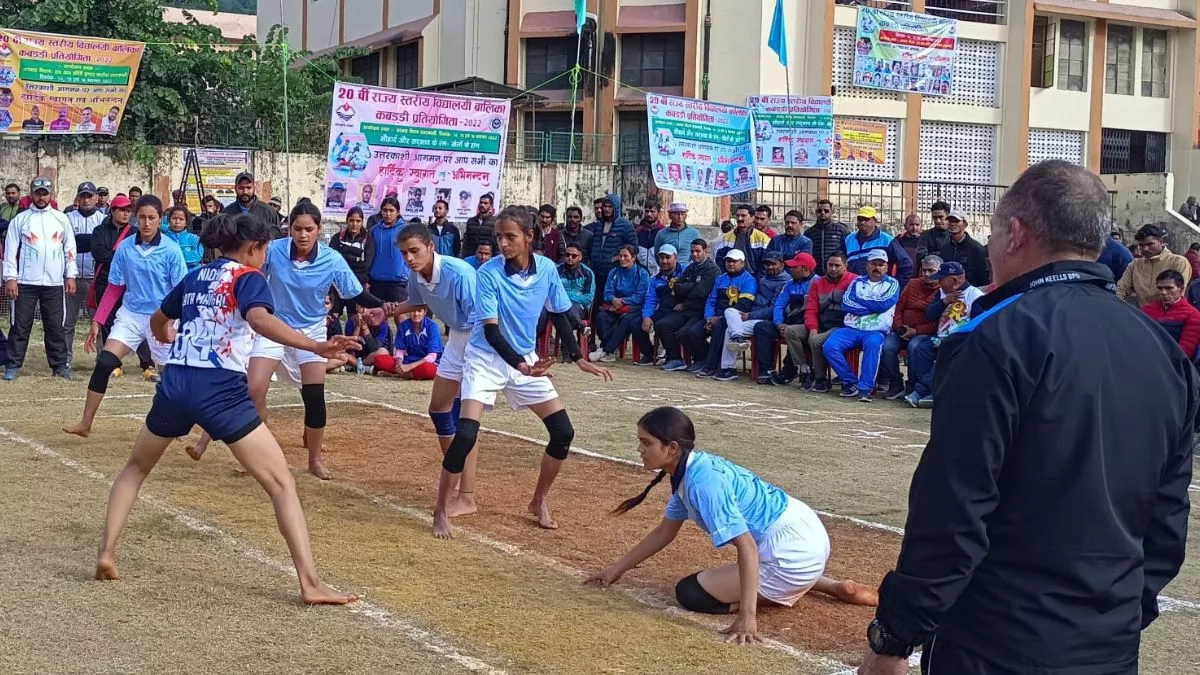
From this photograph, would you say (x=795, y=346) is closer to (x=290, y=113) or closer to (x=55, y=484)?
(x=55, y=484)

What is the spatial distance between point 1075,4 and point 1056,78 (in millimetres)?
1988

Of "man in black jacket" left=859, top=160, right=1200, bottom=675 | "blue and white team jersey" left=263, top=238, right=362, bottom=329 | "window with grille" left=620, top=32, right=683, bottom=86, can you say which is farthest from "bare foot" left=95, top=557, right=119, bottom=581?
"window with grille" left=620, top=32, right=683, bottom=86

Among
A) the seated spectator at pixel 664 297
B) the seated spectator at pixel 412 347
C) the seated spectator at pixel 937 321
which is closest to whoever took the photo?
the seated spectator at pixel 937 321

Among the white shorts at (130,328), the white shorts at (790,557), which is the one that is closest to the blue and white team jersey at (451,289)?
the white shorts at (790,557)

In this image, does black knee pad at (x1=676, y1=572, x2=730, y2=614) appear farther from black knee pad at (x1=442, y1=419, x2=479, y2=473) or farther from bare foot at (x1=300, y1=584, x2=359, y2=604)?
black knee pad at (x1=442, y1=419, x2=479, y2=473)

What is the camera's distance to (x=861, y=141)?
112 feet

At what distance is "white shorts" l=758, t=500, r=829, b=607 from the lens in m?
6.49

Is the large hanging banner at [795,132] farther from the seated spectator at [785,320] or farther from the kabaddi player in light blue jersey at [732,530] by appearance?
the kabaddi player in light blue jersey at [732,530]

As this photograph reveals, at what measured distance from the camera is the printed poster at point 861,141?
111 ft

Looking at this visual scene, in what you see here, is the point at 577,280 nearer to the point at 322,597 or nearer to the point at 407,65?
the point at 322,597

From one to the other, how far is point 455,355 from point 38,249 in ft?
26.2

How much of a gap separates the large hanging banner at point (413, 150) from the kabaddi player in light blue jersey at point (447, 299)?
32.0 ft

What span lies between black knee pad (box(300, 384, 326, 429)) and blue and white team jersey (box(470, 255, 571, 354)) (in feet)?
5.87

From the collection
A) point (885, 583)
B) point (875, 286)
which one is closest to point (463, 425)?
point (885, 583)
